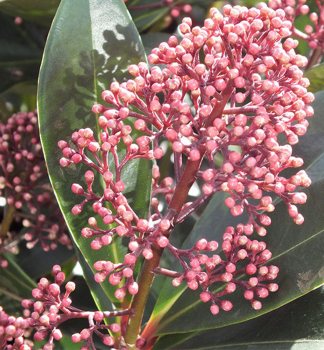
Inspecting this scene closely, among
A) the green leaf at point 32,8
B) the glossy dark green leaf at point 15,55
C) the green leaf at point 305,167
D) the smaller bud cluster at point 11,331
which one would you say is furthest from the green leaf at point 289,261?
the glossy dark green leaf at point 15,55

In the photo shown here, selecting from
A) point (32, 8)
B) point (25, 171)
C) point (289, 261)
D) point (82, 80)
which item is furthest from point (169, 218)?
point (32, 8)

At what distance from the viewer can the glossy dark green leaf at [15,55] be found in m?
1.55

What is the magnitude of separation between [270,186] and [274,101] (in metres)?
0.13

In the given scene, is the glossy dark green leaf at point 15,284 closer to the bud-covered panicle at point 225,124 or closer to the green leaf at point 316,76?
the bud-covered panicle at point 225,124

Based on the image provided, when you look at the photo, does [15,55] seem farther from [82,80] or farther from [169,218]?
[169,218]

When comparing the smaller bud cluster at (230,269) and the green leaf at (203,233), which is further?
the green leaf at (203,233)

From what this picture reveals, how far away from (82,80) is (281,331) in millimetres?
599

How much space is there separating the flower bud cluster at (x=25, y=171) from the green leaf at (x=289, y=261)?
0.55m

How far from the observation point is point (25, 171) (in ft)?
4.55

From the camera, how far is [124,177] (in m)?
1.06

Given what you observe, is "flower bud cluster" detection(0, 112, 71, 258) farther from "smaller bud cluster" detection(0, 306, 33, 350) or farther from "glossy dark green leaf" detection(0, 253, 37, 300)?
"smaller bud cluster" detection(0, 306, 33, 350)

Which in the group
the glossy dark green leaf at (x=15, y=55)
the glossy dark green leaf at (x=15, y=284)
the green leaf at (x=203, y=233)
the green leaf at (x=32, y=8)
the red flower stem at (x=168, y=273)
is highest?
the green leaf at (x=32, y=8)

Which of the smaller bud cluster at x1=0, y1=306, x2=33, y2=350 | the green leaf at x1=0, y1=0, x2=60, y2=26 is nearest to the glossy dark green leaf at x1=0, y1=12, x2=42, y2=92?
the green leaf at x1=0, y1=0, x2=60, y2=26

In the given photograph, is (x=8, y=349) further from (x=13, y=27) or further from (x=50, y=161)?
(x=13, y=27)
